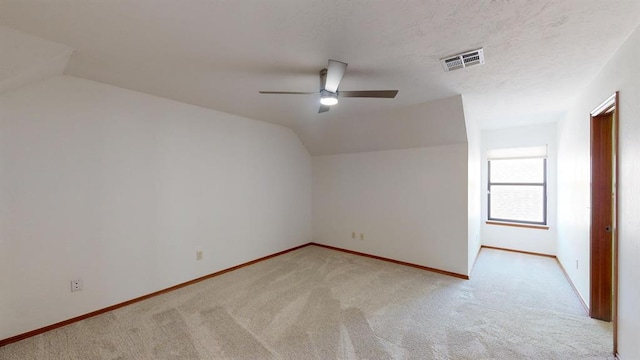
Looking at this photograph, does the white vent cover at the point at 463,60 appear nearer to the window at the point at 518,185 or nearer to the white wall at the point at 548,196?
the white wall at the point at 548,196

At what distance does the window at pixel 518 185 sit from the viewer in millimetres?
4680

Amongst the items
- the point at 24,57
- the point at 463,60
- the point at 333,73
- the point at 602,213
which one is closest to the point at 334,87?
the point at 333,73

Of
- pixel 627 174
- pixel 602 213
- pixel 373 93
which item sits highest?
pixel 373 93

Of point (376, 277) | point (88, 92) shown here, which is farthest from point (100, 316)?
point (376, 277)

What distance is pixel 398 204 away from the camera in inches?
167

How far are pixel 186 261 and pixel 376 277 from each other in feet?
8.49

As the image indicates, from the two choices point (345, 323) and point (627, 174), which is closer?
point (627, 174)

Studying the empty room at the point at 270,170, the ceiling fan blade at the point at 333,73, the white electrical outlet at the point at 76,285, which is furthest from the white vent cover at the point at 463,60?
the white electrical outlet at the point at 76,285

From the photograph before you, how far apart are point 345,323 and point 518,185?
177 inches

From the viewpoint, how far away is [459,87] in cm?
273

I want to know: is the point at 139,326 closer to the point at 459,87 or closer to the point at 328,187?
the point at 328,187

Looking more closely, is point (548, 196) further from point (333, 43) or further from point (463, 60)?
point (333, 43)

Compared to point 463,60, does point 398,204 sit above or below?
below

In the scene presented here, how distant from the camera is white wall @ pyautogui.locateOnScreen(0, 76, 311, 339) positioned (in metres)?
2.26
